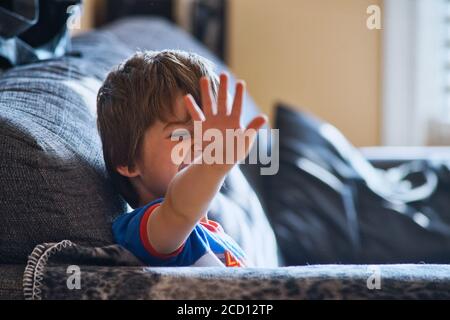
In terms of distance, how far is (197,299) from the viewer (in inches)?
29.1

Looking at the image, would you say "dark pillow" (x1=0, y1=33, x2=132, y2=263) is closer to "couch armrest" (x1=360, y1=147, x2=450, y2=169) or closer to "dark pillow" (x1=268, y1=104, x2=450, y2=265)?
"dark pillow" (x1=268, y1=104, x2=450, y2=265)

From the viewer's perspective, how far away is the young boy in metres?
0.76

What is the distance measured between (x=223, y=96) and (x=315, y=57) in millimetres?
2384

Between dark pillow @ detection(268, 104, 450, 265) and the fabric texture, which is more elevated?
the fabric texture

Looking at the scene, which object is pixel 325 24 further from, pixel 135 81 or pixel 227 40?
pixel 135 81

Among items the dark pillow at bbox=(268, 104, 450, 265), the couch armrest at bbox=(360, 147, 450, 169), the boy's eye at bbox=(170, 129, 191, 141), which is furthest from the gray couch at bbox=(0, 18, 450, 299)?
the couch armrest at bbox=(360, 147, 450, 169)

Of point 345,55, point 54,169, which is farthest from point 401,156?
point 54,169

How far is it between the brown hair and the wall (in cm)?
217

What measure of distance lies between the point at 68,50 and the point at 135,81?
0.55 meters

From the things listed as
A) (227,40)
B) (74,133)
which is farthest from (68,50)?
(227,40)

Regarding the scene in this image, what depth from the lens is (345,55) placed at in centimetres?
304

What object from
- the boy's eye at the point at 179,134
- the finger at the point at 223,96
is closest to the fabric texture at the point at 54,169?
the boy's eye at the point at 179,134

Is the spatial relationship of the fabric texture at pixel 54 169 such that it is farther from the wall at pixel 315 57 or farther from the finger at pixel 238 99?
the wall at pixel 315 57

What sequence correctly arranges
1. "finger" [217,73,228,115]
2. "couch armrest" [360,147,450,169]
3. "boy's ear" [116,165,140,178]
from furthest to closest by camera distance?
"couch armrest" [360,147,450,169], "boy's ear" [116,165,140,178], "finger" [217,73,228,115]
